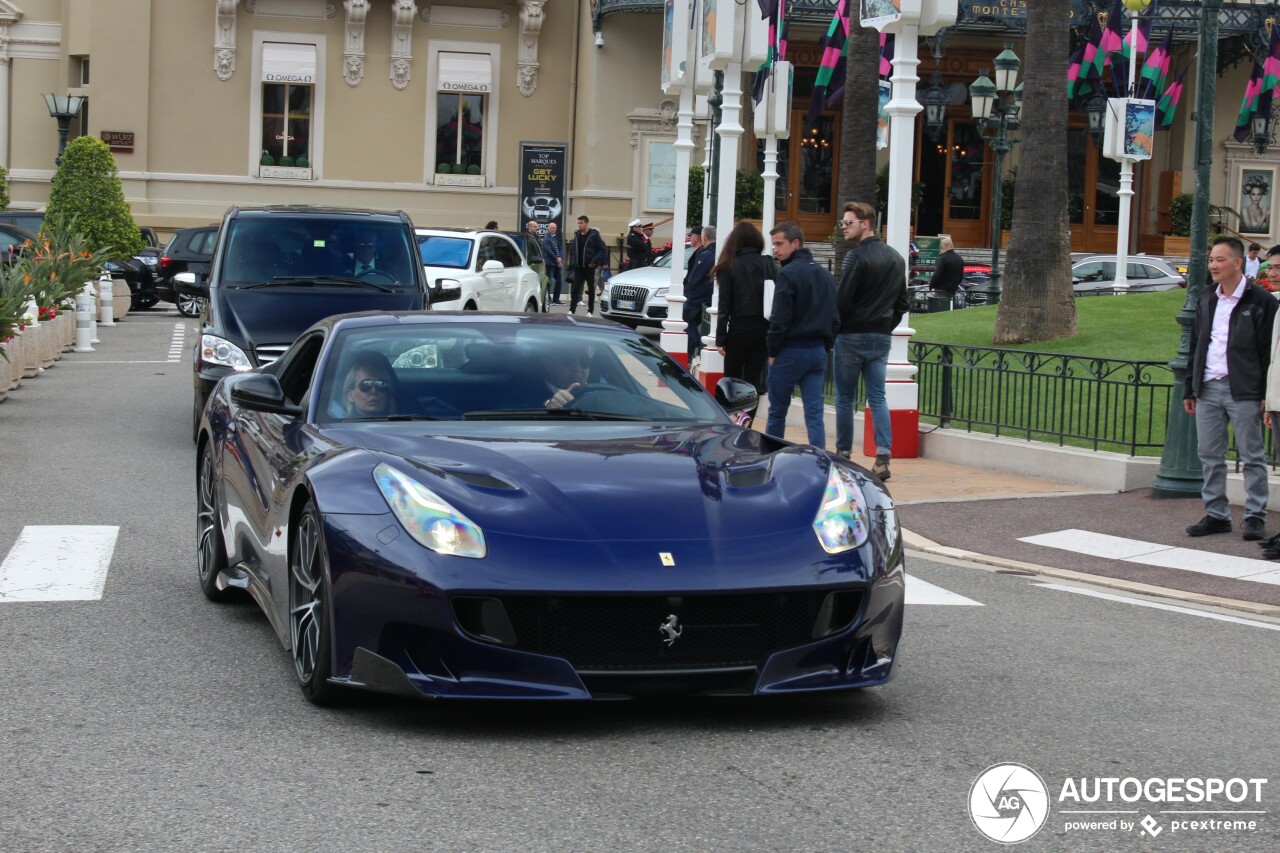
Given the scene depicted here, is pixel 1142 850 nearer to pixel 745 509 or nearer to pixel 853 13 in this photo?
pixel 745 509

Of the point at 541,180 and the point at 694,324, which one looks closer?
the point at 694,324

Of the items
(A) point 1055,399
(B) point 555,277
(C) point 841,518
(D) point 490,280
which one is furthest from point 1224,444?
(B) point 555,277

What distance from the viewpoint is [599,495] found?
5.89 metres

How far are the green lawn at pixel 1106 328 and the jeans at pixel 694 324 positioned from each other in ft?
8.04

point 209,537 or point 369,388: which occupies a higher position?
point 369,388

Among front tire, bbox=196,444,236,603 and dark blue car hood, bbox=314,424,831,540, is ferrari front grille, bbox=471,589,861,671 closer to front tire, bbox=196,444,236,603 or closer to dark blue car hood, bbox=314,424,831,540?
dark blue car hood, bbox=314,424,831,540

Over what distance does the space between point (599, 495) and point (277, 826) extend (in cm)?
164

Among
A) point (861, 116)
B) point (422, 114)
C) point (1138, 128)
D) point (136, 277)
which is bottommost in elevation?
point (136, 277)

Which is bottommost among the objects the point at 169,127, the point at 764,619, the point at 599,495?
the point at 764,619

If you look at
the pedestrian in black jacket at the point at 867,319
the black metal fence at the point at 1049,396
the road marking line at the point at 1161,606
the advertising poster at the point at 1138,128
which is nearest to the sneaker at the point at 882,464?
the pedestrian in black jacket at the point at 867,319

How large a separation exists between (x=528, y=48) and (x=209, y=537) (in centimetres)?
3892

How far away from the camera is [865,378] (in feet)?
43.8

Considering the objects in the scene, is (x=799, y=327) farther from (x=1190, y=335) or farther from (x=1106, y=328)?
(x=1106, y=328)

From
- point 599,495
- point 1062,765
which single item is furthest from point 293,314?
point 1062,765
